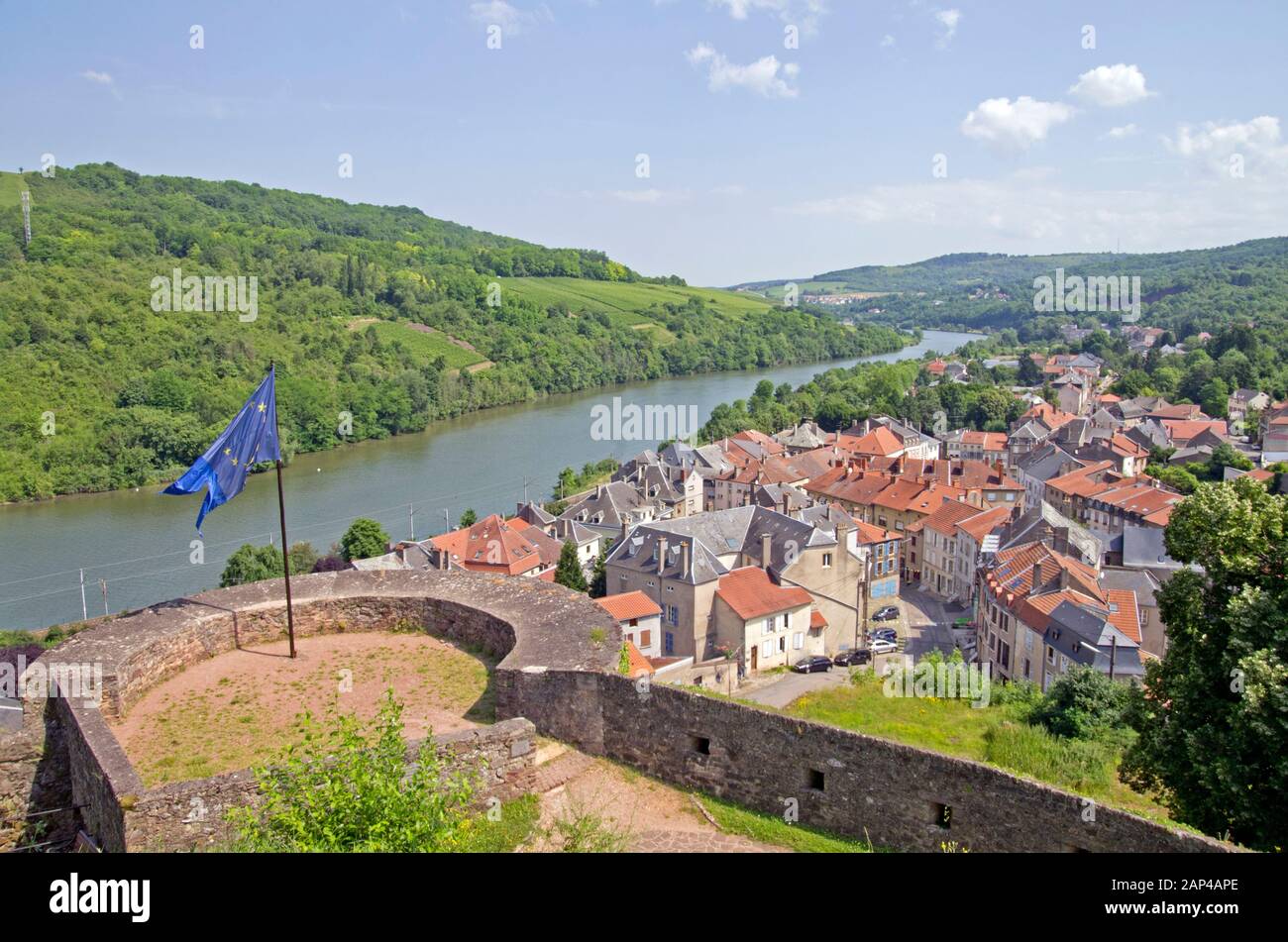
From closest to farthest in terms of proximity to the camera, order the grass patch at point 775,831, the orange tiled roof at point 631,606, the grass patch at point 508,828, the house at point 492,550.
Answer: the grass patch at point 508,828
the grass patch at point 775,831
the orange tiled roof at point 631,606
the house at point 492,550

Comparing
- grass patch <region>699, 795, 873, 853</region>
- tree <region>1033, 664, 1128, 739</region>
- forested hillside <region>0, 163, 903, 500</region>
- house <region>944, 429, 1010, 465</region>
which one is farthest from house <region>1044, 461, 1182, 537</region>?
forested hillside <region>0, 163, 903, 500</region>

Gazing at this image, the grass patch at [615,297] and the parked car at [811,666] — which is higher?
the grass patch at [615,297]

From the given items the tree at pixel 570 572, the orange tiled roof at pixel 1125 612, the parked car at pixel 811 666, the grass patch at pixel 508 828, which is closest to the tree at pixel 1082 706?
the orange tiled roof at pixel 1125 612

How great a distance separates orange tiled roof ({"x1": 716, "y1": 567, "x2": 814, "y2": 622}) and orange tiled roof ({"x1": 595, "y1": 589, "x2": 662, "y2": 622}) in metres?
2.67

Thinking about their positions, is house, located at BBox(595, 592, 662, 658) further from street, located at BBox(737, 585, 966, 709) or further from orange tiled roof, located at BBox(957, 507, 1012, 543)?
orange tiled roof, located at BBox(957, 507, 1012, 543)

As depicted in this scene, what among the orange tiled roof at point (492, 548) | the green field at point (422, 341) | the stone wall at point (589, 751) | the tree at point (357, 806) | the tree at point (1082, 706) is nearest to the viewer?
the tree at point (357, 806)

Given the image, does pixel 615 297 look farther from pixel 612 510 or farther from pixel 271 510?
pixel 612 510

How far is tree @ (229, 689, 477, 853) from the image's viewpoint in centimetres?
593

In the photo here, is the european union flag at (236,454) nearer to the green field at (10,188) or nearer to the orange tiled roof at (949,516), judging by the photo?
the orange tiled roof at (949,516)

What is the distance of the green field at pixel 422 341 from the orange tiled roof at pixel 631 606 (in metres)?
78.8

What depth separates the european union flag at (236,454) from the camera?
35.8 ft

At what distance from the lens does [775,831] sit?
8.30 m
